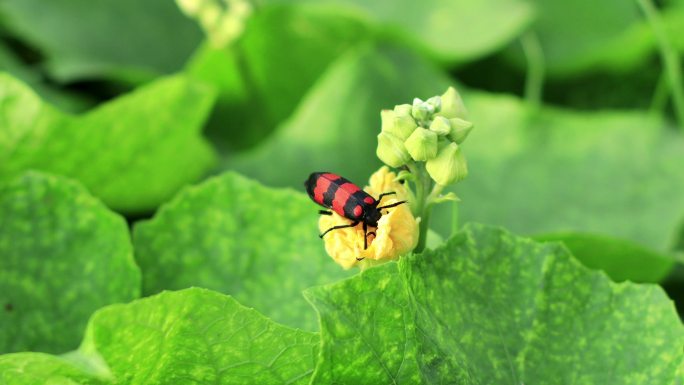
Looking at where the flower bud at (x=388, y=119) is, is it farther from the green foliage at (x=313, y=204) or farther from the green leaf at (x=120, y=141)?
the green leaf at (x=120, y=141)

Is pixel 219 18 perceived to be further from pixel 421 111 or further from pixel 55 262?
pixel 421 111

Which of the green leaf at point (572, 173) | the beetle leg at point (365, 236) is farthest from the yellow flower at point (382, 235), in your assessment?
the green leaf at point (572, 173)

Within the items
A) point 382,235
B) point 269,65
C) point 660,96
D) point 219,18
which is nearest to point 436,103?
point 382,235

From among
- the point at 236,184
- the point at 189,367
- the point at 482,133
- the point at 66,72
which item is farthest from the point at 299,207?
the point at 66,72

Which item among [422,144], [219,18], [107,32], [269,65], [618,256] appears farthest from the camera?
[107,32]

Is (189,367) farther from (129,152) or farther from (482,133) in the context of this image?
(482,133)
